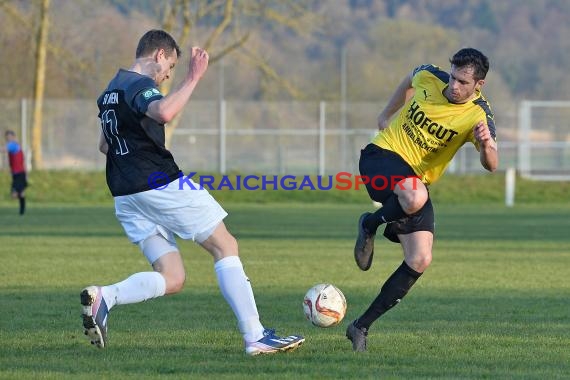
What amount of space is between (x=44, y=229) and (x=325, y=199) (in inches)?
539

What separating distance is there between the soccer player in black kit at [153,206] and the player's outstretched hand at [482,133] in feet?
5.42

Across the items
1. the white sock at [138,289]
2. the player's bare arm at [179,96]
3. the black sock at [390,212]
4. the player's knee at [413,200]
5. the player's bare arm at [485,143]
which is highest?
the player's bare arm at [179,96]

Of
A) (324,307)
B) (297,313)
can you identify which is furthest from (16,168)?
(324,307)

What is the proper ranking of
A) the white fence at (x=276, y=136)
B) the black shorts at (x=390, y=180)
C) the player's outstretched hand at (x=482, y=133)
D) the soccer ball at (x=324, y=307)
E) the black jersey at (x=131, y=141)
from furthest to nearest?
the white fence at (x=276, y=136)
the soccer ball at (x=324, y=307)
the black shorts at (x=390, y=180)
the player's outstretched hand at (x=482, y=133)
the black jersey at (x=131, y=141)

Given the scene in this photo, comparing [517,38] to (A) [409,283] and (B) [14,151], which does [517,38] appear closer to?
(B) [14,151]

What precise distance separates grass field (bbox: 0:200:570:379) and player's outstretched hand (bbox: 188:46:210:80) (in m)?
1.63

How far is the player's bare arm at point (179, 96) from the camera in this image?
251 inches

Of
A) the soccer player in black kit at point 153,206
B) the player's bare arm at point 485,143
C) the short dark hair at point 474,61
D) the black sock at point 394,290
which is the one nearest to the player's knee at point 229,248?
the soccer player in black kit at point 153,206

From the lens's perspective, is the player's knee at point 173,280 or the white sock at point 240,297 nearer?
the white sock at point 240,297

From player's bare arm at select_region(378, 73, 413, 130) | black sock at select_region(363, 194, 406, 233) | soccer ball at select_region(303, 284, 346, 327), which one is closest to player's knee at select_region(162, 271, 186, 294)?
soccer ball at select_region(303, 284, 346, 327)

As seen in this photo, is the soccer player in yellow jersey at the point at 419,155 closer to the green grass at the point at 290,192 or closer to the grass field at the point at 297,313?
the grass field at the point at 297,313

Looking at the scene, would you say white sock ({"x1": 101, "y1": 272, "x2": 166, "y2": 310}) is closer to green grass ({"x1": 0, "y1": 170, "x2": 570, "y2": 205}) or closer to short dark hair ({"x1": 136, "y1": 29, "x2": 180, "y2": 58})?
short dark hair ({"x1": 136, "y1": 29, "x2": 180, "y2": 58})

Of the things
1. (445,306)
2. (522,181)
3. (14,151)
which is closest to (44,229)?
(14,151)

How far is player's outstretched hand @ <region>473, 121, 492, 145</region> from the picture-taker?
23.9ft
